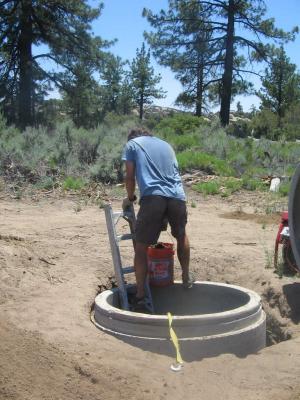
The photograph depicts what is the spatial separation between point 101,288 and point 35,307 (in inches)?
46.6

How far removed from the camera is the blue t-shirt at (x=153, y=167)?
5.17m

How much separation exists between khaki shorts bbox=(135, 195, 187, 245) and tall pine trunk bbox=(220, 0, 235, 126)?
1852cm

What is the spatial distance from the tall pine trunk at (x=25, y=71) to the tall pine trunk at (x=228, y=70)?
8013 mm

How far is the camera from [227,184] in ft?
39.1

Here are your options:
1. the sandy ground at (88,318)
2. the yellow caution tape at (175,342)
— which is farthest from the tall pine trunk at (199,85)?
the yellow caution tape at (175,342)

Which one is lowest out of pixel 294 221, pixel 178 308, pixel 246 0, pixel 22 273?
pixel 178 308

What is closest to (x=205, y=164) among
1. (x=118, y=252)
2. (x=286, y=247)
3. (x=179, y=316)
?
(x=286, y=247)

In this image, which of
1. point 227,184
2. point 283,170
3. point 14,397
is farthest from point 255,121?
point 14,397

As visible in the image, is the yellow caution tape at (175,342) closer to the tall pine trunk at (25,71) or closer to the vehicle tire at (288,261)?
the vehicle tire at (288,261)

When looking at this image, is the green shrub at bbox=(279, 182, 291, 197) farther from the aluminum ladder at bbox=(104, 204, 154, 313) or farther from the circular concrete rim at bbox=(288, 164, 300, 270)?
the aluminum ladder at bbox=(104, 204, 154, 313)

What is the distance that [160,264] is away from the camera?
19.2 feet

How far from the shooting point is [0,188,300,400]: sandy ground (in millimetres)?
3725

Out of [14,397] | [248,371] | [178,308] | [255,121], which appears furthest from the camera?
[255,121]

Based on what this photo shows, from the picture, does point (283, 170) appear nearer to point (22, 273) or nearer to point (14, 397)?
point (22, 273)
